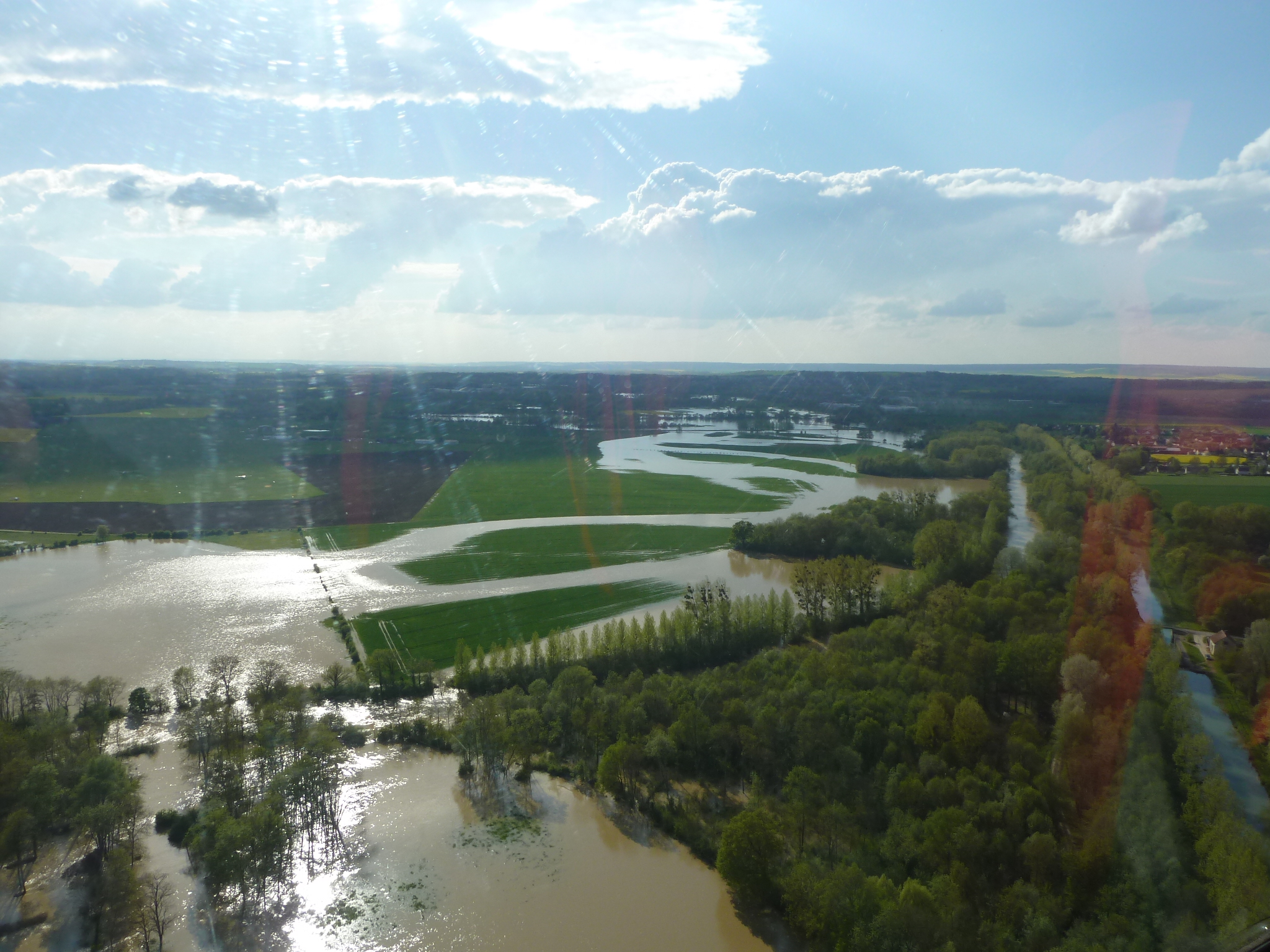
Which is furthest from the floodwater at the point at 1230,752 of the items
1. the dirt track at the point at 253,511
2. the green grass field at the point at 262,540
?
the dirt track at the point at 253,511

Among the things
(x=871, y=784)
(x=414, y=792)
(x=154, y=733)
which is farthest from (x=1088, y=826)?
(x=154, y=733)

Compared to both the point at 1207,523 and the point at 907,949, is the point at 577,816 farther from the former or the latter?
the point at 1207,523

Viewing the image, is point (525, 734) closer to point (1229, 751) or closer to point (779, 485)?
point (1229, 751)

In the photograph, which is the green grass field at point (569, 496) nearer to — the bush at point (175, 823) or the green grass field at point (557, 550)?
the green grass field at point (557, 550)

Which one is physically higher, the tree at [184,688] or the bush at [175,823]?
the tree at [184,688]

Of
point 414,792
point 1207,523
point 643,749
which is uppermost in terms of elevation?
point 1207,523

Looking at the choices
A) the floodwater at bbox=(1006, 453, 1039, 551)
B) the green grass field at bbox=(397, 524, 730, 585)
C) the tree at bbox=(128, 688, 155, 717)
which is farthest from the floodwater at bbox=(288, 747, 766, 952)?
the floodwater at bbox=(1006, 453, 1039, 551)

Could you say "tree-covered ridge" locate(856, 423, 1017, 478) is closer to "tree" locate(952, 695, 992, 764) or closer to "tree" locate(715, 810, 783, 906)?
"tree" locate(952, 695, 992, 764)
